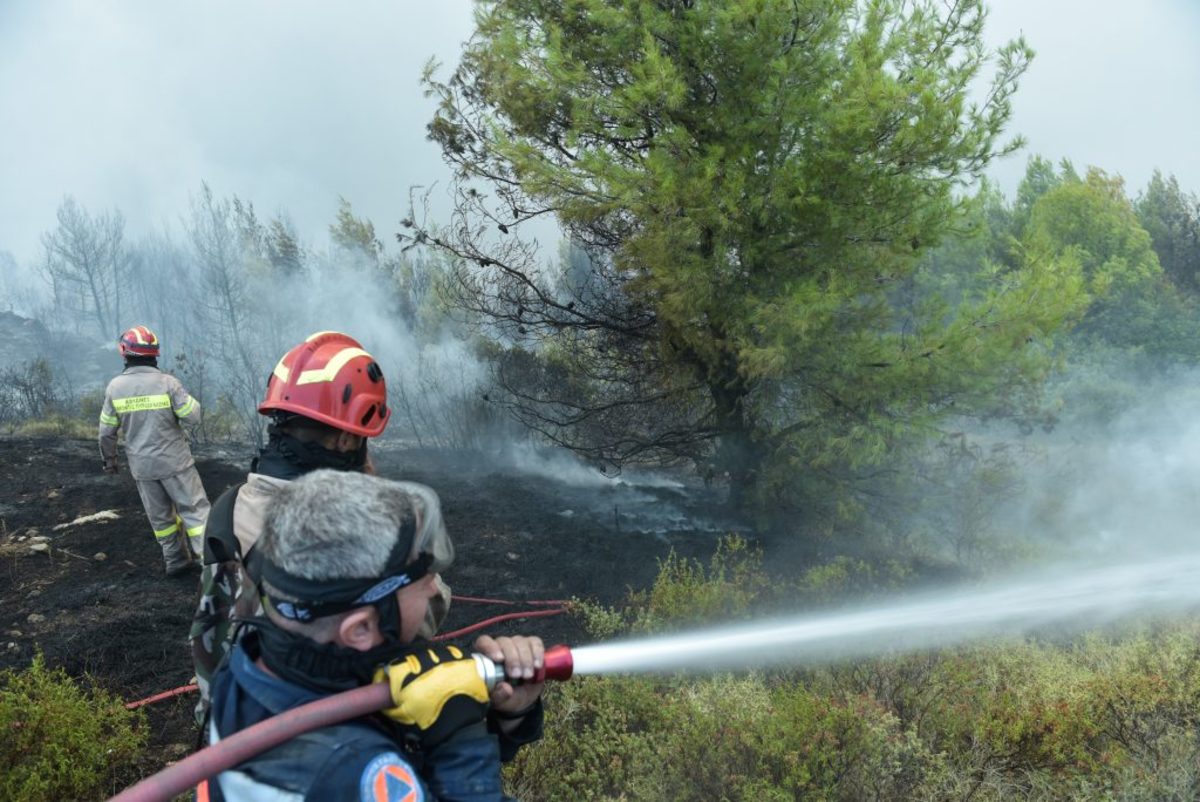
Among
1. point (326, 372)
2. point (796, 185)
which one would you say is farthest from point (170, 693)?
point (796, 185)

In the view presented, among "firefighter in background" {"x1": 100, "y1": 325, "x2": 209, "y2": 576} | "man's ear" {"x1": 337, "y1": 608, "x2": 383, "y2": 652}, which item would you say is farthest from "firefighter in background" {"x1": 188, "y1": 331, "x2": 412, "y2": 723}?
"firefighter in background" {"x1": 100, "y1": 325, "x2": 209, "y2": 576}

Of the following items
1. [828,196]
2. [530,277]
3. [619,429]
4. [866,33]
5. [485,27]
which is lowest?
[619,429]

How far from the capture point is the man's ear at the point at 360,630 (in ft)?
4.60

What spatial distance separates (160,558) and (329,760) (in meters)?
7.08

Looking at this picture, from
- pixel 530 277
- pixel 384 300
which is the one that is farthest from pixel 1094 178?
pixel 530 277

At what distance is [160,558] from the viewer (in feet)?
23.7

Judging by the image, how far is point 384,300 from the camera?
19.0 m

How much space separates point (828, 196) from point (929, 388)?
1953mm

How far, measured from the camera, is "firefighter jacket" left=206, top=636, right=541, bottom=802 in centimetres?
125

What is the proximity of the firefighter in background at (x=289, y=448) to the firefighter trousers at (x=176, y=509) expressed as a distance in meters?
3.99

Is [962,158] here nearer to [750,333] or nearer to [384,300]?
[750,333]

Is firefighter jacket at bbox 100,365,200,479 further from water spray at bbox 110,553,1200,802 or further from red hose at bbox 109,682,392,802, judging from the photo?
red hose at bbox 109,682,392,802

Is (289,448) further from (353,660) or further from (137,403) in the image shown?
(137,403)

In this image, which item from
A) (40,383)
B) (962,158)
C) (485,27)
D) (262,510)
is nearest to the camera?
(262,510)
